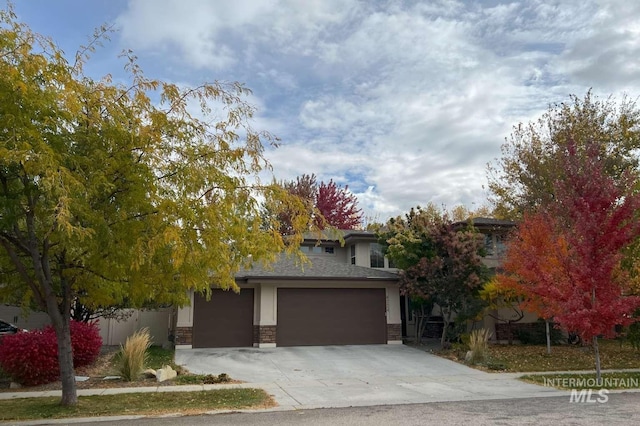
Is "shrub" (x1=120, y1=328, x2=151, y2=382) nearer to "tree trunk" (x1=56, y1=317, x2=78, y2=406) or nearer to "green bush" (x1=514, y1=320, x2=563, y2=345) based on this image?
"tree trunk" (x1=56, y1=317, x2=78, y2=406)

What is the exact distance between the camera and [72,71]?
8.66 m

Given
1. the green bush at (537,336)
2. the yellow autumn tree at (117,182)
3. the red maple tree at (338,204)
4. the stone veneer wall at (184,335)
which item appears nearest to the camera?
the yellow autumn tree at (117,182)

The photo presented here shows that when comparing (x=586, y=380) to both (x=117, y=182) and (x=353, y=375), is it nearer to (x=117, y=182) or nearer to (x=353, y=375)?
(x=353, y=375)

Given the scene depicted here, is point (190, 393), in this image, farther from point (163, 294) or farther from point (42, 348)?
point (42, 348)

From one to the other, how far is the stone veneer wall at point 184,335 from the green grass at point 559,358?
10.5 metres

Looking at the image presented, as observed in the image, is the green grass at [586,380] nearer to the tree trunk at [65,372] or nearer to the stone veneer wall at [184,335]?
the tree trunk at [65,372]

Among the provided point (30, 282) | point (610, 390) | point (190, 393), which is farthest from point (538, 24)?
point (30, 282)

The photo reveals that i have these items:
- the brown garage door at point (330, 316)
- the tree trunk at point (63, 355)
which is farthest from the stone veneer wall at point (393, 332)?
the tree trunk at point (63, 355)

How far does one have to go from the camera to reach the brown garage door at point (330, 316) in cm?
1864

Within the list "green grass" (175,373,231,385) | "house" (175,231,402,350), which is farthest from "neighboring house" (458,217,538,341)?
"green grass" (175,373,231,385)

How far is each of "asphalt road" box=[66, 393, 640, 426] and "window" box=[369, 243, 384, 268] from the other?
1410 cm

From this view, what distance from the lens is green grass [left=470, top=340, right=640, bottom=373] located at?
14.2m

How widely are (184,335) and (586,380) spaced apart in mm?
13114

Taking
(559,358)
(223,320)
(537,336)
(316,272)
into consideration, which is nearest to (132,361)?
(223,320)
